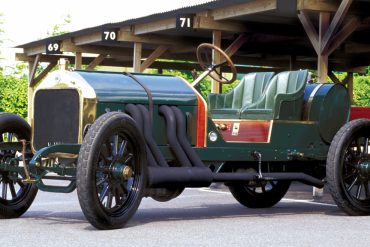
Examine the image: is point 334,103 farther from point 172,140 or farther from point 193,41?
point 193,41

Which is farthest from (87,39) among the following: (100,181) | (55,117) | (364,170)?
(100,181)

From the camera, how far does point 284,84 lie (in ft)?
30.9

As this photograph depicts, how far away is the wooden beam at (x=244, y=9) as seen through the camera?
1452cm

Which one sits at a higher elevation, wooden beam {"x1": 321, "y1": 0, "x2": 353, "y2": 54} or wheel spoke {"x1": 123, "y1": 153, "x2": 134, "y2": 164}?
wooden beam {"x1": 321, "y1": 0, "x2": 353, "y2": 54}

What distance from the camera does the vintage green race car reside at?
7.35 metres

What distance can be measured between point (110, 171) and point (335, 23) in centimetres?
696

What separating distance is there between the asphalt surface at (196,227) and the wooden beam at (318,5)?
12.9 ft

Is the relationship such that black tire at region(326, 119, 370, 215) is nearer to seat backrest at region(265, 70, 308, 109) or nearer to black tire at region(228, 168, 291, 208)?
seat backrest at region(265, 70, 308, 109)

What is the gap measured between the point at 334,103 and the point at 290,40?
12032 millimetres

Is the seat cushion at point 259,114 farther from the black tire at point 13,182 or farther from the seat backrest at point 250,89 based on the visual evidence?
the black tire at point 13,182

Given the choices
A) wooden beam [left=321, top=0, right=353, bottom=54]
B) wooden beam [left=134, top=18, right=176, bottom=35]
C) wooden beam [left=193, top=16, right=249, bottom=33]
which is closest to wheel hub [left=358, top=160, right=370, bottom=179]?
wooden beam [left=321, top=0, right=353, bottom=54]

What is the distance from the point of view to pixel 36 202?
10.1 m

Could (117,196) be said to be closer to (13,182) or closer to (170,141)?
(170,141)

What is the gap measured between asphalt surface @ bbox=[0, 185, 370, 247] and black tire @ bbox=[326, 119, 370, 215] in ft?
0.66
